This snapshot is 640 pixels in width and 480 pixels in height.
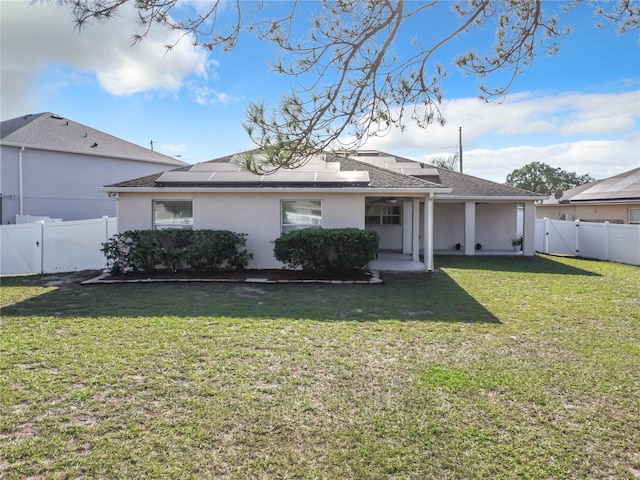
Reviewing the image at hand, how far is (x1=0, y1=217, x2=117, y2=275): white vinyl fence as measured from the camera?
11.7m

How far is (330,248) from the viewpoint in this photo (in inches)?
409

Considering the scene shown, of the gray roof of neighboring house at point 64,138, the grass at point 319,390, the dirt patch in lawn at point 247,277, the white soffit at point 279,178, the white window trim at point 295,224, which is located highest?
the gray roof of neighboring house at point 64,138

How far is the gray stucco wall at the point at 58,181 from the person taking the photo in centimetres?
1733

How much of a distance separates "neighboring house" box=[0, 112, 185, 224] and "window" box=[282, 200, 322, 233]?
10.7 meters

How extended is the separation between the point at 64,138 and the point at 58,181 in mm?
2479

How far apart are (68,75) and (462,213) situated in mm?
16263

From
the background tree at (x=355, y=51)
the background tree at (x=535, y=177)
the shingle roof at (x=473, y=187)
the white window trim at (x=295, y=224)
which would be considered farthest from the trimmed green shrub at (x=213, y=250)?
the background tree at (x=535, y=177)

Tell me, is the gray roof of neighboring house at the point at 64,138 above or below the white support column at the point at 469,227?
above

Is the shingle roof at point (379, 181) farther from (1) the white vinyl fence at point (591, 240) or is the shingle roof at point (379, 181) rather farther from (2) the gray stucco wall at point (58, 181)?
(1) the white vinyl fence at point (591, 240)

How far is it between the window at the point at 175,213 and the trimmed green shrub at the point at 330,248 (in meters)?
3.35

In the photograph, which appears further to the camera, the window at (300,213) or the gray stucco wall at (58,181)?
the gray stucco wall at (58,181)

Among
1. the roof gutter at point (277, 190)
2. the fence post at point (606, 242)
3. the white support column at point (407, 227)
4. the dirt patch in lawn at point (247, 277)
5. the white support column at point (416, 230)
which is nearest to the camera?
the dirt patch in lawn at point (247, 277)

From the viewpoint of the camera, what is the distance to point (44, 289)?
364 inches

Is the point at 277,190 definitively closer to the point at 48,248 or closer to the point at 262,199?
the point at 262,199
